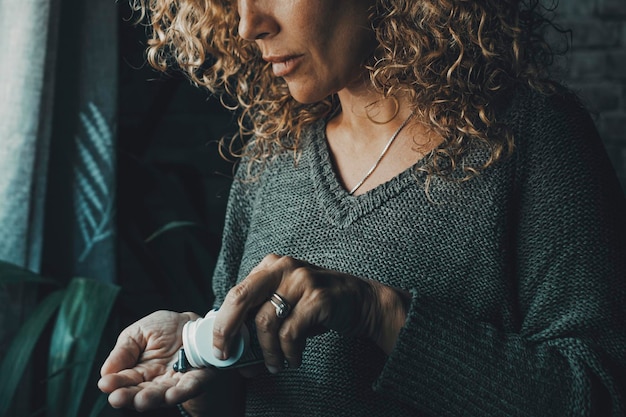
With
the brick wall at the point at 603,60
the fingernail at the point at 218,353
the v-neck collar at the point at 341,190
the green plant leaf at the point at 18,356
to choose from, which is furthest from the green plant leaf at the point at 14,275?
the brick wall at the point at 603,60

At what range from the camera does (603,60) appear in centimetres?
207

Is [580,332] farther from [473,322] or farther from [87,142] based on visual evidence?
[87,142]

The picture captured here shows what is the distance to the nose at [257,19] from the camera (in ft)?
3.62

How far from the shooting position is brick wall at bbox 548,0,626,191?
6.72 feet

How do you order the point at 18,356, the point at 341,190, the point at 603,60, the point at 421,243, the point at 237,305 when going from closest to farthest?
the point at 237,305 < the point at 421,243 < the point at 341,190 < the point at 18,356 < the point at 603,60

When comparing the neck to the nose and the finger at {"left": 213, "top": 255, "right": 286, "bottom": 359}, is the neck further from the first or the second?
the finger at {"left": 213, "top": 255, "right": 286, "bottom": 359}

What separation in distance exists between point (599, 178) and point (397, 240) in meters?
0.28

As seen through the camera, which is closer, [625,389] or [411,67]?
[625,389]

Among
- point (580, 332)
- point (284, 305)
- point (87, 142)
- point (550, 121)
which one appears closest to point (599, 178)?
point (550, 121)

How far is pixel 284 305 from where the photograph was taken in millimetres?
856

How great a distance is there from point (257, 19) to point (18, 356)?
0.83 metres

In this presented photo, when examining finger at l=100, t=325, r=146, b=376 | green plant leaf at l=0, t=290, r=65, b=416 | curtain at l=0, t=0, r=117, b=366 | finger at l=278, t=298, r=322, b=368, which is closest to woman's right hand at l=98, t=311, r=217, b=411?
finger at l=100, t=325, r=146, b=376

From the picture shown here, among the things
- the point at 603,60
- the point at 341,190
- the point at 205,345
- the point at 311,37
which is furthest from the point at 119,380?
the point at 603,60

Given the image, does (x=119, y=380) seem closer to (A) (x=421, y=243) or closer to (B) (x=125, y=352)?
(B) (x=125, y=352)
